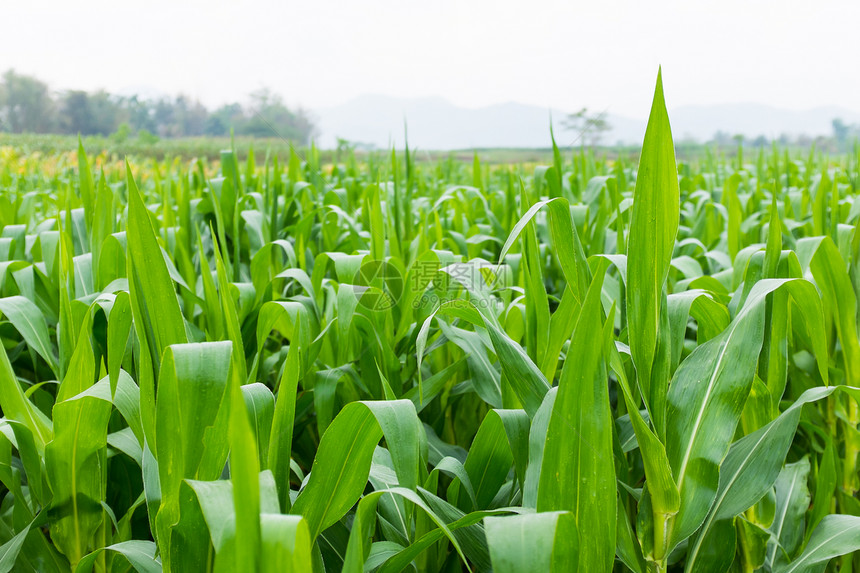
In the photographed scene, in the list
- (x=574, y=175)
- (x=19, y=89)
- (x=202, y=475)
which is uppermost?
(x=19, y=89)

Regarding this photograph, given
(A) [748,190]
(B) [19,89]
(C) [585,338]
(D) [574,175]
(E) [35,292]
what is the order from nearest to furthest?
(C) [585,338]
(E) [35,292]
(D) [574,175]
(A) [748,190]
(B) [19,89]

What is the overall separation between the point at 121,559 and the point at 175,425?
270 millimetres

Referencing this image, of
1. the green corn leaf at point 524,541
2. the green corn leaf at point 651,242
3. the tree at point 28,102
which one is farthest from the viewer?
the tree at point 28,102

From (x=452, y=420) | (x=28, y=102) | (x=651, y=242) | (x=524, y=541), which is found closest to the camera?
(x=524, y=541)

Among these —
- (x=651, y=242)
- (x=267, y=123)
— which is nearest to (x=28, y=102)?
(x=267, y=123)

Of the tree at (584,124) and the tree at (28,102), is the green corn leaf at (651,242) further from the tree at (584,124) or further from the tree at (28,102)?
the tree at (28,102)

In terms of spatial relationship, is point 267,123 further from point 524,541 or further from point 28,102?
point 28,102

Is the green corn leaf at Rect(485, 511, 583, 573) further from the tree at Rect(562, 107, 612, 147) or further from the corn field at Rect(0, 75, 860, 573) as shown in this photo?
the tree at Rect(562, 107, 612, 147)

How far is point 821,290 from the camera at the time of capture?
89 cm

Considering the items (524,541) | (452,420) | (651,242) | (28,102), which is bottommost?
(452,420)

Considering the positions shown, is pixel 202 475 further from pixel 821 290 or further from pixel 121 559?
pixel 821 290

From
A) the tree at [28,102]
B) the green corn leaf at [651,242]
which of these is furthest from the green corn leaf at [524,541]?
the tree at [28,102]

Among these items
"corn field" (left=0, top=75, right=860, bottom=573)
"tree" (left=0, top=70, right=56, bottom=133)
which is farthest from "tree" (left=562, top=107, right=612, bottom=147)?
"tree" (left=0, top=70, right=56, bottom=133)

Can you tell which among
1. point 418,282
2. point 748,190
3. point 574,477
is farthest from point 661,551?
point 748,190
